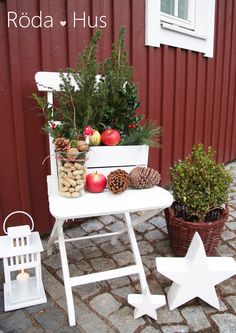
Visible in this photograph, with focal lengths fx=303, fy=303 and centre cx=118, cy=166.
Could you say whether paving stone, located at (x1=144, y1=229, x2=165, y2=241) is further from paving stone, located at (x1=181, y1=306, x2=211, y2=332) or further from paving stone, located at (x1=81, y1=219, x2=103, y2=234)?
paving stone, located at (x1=181, y1=306, x2=211, y2=332)

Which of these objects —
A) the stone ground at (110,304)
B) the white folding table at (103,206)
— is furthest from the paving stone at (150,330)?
the white folding table at (103,206)

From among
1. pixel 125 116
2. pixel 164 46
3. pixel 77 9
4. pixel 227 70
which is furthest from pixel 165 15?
pixel 125 116

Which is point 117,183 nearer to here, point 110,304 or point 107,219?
point 110,304

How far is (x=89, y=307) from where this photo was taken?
62.1 inches

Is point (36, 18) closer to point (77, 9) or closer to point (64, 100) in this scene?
point (77, 9)

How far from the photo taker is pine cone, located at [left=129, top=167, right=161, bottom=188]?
155 cm

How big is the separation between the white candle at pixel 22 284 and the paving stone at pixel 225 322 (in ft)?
3.17

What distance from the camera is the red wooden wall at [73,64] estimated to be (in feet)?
6.45

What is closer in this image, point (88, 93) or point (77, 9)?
point (88, 93)

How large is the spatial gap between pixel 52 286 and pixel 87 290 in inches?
8.1

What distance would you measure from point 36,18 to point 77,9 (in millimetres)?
358

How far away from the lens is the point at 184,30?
308 centimetres

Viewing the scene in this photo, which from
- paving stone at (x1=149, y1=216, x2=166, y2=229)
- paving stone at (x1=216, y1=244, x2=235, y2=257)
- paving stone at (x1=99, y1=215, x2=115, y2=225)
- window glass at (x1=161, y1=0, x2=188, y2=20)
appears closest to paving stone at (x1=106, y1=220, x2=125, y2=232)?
paving stone at (x1=99, y1=215, x2=115, y2=225)

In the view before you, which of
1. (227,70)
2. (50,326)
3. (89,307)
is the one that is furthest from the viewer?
(227,70)
